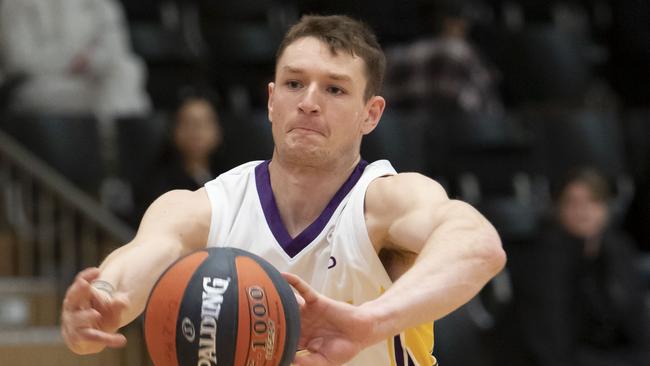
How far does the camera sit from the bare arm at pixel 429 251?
3.25m

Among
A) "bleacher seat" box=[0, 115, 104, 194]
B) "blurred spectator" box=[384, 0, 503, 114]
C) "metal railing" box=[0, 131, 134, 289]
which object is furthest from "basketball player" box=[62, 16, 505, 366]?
"blurred spectator" box=[384, 0, 503, 114]

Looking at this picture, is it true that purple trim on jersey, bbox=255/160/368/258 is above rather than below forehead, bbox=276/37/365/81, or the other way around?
below

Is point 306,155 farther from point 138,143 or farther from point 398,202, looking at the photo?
point 138,143

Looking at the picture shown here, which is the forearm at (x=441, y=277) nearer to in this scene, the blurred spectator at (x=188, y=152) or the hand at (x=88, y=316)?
the hand at (x=88, y=316)

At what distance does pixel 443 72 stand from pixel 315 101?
5.60 meters

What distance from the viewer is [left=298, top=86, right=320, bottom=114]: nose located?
389 centimetres

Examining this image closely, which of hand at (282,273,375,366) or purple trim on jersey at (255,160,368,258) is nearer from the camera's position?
hand at (282,273,375,366)

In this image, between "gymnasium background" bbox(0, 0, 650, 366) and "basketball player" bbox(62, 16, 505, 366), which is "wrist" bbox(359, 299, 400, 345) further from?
"gymnasium background" bbox(0, 0, 650, 366)

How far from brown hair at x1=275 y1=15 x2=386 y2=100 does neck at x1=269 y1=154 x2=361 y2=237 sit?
30 centimetres

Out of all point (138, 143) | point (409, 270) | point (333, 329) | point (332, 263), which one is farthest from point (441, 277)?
point (138, 143)

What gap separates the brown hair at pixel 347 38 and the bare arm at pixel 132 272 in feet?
2.12

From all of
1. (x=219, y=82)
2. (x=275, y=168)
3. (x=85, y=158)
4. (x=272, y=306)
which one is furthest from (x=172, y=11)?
(x=272, y=306)

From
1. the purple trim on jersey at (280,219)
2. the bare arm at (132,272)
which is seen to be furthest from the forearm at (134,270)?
the purple trim on jersey at (280,219)

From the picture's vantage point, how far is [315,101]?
3900 millimetres
